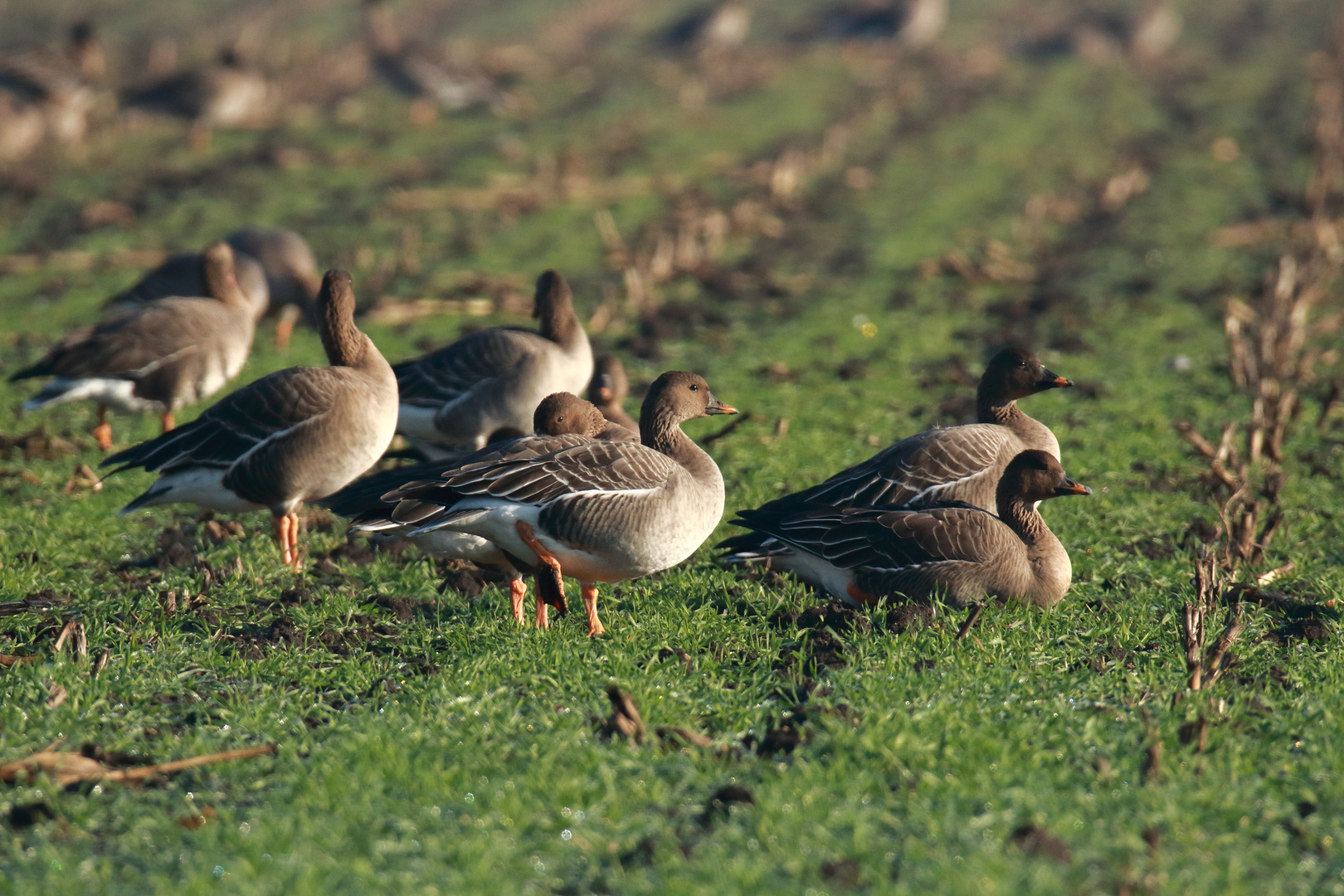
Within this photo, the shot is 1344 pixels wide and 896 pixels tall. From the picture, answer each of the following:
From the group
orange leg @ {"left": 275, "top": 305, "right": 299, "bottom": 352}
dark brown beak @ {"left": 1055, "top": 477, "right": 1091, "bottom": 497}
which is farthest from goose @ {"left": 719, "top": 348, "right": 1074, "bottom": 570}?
orange leg @ {"left": 275, "top": 305, "right": 299, "bottom": 352}

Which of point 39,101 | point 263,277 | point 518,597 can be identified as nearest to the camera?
point 518,597

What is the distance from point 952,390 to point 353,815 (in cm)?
962

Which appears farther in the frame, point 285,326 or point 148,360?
point 285,326

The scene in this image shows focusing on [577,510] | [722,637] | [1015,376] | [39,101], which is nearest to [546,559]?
[577,510]

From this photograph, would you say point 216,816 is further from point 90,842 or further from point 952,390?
point 952,390

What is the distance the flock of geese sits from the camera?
7438mm

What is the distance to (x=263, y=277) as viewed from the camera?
585 inches

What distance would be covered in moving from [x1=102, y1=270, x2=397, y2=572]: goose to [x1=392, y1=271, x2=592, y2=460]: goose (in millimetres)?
1818

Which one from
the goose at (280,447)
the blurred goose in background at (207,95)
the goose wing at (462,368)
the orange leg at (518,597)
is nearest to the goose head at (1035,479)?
the orange leg at (518,597)

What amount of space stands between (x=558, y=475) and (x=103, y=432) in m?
6.15

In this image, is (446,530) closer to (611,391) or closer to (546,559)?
(546,559)

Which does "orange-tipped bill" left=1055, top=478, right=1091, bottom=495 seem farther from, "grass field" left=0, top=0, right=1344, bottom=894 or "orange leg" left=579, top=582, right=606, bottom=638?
"orange leg" left=579, top=582, right=606, bottom=638

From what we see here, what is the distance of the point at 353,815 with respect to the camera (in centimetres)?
533

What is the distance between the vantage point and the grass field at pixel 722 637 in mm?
5145
